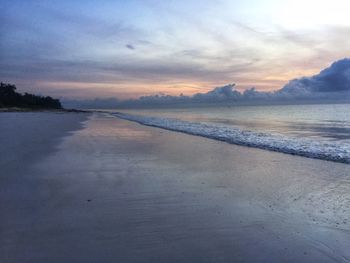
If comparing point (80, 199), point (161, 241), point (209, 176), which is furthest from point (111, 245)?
point (209, 176)

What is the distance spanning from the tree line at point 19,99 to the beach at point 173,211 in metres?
98.7

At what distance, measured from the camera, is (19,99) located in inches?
4680

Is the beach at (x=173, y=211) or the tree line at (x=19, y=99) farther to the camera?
the tree line at (x=19, y=99)

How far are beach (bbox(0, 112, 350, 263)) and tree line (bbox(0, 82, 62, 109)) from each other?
3885 inches

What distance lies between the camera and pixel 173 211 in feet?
21.5

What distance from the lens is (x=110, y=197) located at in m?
7.55

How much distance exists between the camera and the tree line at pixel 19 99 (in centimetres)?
10944

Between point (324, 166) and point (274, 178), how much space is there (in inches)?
115

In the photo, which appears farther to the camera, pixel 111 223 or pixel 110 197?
pixel 110 197

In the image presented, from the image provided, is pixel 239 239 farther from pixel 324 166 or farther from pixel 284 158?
pixel 284 158

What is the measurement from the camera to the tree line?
109438mm

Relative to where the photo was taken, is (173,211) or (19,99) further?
(19,99)

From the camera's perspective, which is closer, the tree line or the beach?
the beach

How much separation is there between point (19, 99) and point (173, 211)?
123 meters
